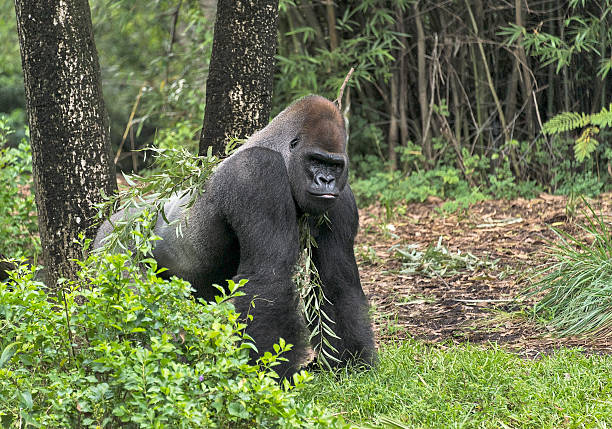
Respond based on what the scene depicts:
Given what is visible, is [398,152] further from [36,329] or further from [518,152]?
[36,329]

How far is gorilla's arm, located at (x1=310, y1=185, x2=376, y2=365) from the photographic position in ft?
11.9

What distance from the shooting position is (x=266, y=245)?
10.6 feet

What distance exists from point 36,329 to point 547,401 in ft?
6.30

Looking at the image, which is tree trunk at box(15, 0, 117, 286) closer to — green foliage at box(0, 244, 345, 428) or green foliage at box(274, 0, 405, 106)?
green foliage at box(0, 244, 345, 428)

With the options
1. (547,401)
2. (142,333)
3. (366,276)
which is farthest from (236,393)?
(366,276)

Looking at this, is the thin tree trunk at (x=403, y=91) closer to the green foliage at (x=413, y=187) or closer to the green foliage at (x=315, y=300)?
the green foliage at (x=413, y=187)

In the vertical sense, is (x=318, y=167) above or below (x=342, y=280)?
above

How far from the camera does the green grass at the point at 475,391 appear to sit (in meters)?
2.85

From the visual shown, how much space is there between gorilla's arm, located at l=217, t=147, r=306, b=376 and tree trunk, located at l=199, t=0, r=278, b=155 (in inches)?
39.3

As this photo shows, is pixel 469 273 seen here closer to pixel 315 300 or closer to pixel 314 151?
pixel 315 300

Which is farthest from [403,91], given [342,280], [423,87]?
[342,280]

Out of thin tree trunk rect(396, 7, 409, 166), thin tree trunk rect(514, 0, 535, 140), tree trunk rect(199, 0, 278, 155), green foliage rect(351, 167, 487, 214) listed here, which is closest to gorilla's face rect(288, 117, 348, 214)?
tree trunk rect(199, 0, 278, 155)

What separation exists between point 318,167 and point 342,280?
0.61 m

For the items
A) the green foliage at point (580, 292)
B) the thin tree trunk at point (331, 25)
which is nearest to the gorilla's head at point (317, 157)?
the green foliage at point (580, 292)
